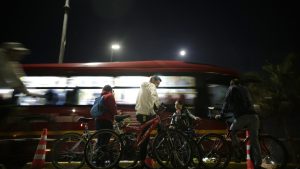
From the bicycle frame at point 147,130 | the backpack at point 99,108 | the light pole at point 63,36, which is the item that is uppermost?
the light pole at point 63,36

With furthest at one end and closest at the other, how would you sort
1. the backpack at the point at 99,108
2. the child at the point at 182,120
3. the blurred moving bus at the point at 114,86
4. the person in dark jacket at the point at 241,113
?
the blurred moving bus at the point at 114,86 < the child at the point at 182,120 < the backpack at the point at 99,108 < the person in dark jacket at the point at 241,113

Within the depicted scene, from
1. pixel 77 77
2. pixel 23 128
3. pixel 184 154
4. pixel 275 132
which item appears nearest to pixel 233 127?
pixel 184 154

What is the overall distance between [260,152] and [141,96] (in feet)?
9.35

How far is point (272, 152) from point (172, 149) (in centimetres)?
241

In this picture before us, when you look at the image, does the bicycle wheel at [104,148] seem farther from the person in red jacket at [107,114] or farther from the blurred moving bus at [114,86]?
the blurred moving bus at [114,86]

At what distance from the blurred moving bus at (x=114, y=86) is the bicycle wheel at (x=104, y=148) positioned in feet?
11.8

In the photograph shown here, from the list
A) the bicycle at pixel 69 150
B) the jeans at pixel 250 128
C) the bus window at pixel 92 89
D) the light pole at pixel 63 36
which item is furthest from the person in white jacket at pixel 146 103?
the light pole at pixel 63 36

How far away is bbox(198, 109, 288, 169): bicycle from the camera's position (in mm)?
7469

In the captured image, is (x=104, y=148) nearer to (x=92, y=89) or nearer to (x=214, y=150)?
(x=214, y=150)

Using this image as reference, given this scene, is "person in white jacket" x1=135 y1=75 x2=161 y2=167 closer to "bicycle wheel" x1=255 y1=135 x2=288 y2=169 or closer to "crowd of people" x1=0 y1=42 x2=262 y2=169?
"crowd of people" x1=0 y1=42 x2=262 y2=169

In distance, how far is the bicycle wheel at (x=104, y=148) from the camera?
23.5 ft

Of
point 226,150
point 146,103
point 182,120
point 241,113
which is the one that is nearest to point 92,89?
point 182,120

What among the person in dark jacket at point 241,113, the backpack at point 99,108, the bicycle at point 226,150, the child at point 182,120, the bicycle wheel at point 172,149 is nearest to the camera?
the bicycle wheel at point 172,149

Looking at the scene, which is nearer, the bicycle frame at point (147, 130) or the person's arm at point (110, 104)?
the bicycle frame at point (147, 130)
